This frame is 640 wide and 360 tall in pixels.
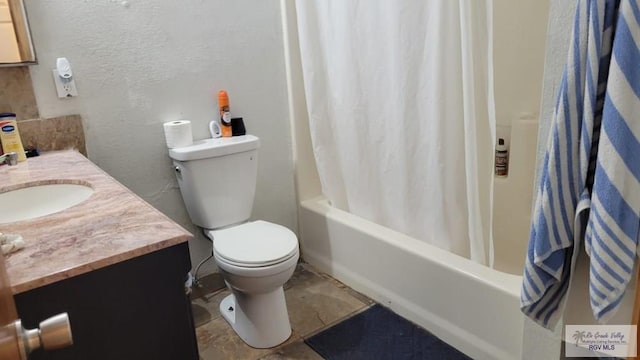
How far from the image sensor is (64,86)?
1.73 meters

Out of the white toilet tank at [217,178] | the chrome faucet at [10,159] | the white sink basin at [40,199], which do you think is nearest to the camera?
the white sink basin at [40,199]

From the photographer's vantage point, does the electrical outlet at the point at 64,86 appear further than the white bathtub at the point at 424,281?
Yes

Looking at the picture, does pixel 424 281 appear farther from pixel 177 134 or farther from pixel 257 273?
pixel 177 134

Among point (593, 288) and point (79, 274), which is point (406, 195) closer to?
point (593, 288)

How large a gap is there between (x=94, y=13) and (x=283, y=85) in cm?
90

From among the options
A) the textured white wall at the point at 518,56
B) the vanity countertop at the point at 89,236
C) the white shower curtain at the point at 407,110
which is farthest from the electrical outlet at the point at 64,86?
the textured white wall at the point at 518,56

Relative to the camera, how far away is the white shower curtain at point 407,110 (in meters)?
1.53

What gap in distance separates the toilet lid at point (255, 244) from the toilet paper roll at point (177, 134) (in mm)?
415

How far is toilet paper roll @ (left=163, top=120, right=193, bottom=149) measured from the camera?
192 cm

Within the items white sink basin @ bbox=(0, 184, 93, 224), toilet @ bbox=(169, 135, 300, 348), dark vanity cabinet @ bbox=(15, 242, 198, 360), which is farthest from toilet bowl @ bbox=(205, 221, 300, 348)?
dark vanity cabinet @ bbox=(15, 242, 198, 360)

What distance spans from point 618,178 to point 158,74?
171 cm

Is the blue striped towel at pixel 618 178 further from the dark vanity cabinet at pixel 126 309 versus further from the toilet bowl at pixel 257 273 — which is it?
the toilet bowl at pixel 257 273

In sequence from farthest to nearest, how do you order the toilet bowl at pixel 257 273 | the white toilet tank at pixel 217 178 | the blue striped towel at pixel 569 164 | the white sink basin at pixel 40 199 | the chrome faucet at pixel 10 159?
the white toilet tank at pixel 217 178 → the toilet bowl at pixel 257 273 → the chrome faucet at pixel 10 159 → the white sink basin at pixel 40 199 → the blue striped towel at pixel 569 164

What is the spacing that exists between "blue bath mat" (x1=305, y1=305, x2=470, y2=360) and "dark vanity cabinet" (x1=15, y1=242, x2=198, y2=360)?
899 millimetres
